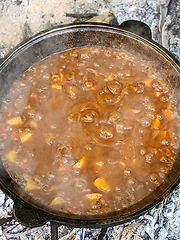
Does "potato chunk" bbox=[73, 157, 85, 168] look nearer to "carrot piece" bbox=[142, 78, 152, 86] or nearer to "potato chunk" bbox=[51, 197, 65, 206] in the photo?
"potato chunk" bbox=[51, 197, 65, 206]

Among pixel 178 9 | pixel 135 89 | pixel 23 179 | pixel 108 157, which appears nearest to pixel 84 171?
pixel 108 157

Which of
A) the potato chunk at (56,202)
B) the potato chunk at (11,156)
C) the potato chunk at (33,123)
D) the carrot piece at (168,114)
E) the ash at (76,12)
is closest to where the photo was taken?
the potato chunk at (56,202)

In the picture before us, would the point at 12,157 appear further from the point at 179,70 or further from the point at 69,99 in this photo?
the point at 179,70

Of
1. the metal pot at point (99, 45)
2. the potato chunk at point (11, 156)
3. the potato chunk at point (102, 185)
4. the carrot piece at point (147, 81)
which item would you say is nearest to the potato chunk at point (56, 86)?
the metal pot at point (99, 45)

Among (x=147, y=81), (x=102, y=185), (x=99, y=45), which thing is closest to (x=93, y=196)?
(x=102, y=185)

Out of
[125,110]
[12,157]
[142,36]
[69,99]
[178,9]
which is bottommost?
[12,157]

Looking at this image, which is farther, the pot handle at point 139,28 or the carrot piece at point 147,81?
the carrot piece at point 147,81

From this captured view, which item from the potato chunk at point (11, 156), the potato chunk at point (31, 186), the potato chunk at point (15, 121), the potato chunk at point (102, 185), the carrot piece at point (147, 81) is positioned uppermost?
the carrot piece at point (147, 81)

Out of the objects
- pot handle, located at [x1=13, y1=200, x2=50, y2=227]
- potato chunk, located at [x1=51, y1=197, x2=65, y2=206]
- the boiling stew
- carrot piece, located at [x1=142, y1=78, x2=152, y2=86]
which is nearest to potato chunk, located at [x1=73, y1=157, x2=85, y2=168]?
Result: the boiling stew

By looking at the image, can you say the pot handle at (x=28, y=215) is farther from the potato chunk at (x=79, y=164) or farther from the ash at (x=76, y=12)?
the ash at (x=76, y=12)
